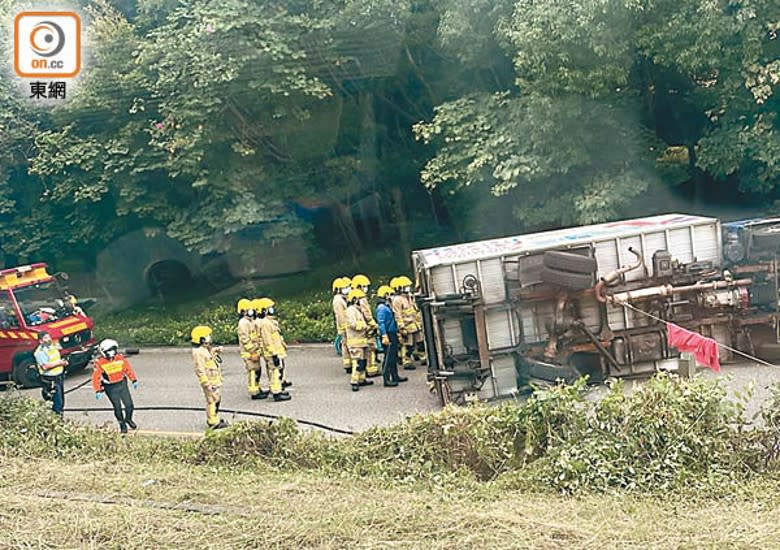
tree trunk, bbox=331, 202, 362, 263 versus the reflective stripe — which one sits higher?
tree trunk, bbox=331, 202, 362, 263

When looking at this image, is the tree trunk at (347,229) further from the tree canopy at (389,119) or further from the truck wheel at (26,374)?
the truck wheel at (26,374)

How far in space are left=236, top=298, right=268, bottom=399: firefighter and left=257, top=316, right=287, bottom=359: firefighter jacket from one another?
13 cm

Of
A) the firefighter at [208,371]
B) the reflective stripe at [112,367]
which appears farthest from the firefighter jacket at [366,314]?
the reflective stripe at [112,367]

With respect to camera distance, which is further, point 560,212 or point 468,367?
point 560,212

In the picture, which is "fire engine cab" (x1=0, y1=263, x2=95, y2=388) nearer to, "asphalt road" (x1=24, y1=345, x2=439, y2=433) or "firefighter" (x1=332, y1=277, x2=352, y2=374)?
"asphalt road" (x1=24, y1=345, x2=439, y2=433)

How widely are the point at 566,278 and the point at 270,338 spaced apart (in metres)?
4.37

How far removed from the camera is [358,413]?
11.4 meters

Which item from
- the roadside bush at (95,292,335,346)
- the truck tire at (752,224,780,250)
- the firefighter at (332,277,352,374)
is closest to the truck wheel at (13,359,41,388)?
the roadside bush at (95,292,335,346)

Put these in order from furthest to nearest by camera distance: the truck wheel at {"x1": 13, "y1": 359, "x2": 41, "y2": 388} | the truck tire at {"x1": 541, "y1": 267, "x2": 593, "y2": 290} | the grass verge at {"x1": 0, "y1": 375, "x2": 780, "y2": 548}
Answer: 1. the truck wheel at {"x1": 13, "y1": 359, "x2": 41, "y2": 388}
2. the truck tire at {"x1": 541, "y1": 267, "x2": 593, "y2": 290}
3. the grass verge at {"x1": 0, "y1": 375, "x2": 780, "y2": 548}

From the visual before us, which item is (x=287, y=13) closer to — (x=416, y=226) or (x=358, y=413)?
(x=416, y=226)

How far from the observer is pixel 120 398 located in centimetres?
1101

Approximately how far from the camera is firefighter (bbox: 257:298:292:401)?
40.0 ft

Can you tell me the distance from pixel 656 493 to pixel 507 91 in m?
11.2

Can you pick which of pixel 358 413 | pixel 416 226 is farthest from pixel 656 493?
pixel 416 226
